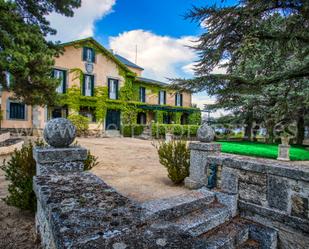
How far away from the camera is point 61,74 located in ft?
59.1

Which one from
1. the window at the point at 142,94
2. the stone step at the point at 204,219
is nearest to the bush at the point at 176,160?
the stone step at the point at 204,219

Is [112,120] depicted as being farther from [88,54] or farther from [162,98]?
[162,98]

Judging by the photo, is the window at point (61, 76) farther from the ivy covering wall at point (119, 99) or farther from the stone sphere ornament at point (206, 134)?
the stone sphere ornament at point (206, 134)

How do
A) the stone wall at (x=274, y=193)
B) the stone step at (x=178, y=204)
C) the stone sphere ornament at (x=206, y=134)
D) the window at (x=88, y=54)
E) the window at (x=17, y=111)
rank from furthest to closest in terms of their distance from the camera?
1. the window at (x=88, y=54)
2. the window at (x=17, y=111)
3. the stone sphere ornament at (x=206, y=134)
4. the stone wall at (x=274, y=193)
5. the stone step at (x=178, y=204)

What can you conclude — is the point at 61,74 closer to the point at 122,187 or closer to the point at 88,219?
the point at 122,187

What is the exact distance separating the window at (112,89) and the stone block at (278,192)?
62.5ft

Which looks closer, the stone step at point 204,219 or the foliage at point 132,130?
the stone step at point 204,219

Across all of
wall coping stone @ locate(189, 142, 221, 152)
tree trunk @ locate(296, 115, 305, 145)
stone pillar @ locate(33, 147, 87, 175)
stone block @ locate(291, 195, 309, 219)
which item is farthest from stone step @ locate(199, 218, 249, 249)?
Answer: tree trunk @ locate(296, 115, 305, 145)

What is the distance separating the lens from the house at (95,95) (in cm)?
1644

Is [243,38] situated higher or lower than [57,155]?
higher

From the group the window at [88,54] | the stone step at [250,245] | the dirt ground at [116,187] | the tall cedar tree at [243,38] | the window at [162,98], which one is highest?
the window at [88,54]

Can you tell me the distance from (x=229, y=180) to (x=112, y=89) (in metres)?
18.9

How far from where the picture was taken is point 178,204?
267cm

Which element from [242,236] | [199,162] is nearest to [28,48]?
[199,162]
